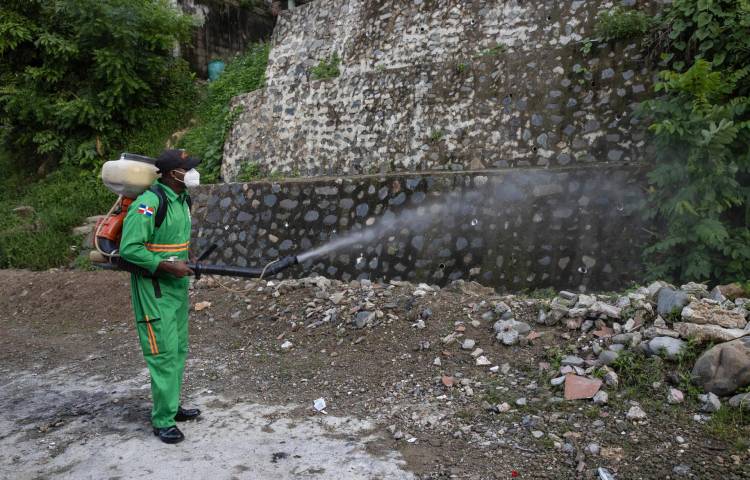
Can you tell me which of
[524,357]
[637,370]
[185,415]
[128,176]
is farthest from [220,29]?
[637,370]

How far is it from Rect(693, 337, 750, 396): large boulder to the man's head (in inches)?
136

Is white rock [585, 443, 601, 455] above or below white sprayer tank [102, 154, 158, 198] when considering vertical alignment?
below

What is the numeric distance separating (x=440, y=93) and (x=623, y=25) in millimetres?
2450

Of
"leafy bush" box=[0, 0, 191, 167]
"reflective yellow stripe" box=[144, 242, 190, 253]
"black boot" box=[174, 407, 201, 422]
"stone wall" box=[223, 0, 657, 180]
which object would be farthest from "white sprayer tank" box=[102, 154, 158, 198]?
"leafy bush" box=[0, 0, 191, 167]

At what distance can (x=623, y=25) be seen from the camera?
21.4ft

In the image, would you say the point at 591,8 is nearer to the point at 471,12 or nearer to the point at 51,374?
the point at 471,12

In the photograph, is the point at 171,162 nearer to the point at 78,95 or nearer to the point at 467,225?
the point at 467,225

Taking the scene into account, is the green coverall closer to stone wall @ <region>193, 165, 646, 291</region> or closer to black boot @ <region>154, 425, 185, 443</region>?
black boot @ <region>154, 425, 185, 443</region>

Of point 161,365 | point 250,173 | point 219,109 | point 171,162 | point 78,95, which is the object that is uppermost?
point 78,95

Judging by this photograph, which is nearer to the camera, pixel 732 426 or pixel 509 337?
pixel 732 426

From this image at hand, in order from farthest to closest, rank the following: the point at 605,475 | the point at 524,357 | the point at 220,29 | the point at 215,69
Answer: the point at 220,29 → the point at 215,69 → the point at 524,357 → the point at 605,475

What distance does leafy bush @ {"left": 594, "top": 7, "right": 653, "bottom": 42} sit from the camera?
6441 mm

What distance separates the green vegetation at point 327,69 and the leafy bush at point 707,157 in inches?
211

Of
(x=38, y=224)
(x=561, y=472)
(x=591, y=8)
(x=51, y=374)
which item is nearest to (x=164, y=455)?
(x=561, y=472)
